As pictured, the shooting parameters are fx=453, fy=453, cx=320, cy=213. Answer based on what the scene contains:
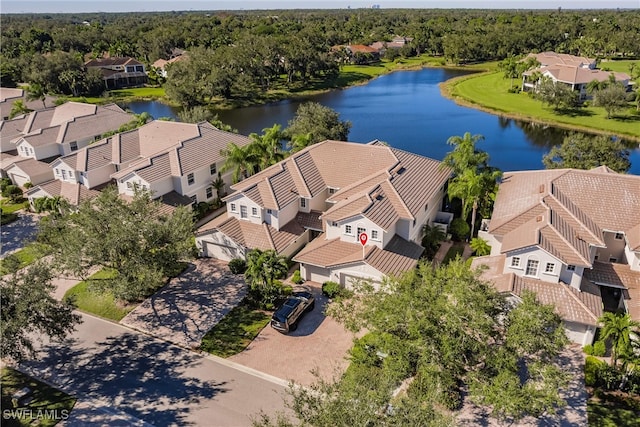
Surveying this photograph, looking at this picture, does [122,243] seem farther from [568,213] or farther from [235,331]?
[568,213]

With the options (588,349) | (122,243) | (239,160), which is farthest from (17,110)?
(588,349)

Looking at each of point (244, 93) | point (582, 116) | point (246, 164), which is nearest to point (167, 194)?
point (246, 164)

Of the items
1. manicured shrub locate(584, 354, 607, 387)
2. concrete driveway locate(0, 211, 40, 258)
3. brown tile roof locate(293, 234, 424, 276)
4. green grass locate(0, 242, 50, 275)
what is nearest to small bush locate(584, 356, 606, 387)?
manicured shrub locate(584, 354, 607, 387)

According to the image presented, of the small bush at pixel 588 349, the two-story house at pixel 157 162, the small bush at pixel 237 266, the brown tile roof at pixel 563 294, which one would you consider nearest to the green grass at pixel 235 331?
the small bush at pixel 237 266

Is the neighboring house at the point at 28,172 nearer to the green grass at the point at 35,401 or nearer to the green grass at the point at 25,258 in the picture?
the green grass at the point at 25,258

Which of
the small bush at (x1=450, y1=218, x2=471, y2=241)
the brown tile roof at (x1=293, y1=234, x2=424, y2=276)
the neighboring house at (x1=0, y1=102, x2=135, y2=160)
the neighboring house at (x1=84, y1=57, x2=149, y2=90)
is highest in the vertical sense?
the neighboring house at (x1=84, y1=57, x2=149, y2=90)

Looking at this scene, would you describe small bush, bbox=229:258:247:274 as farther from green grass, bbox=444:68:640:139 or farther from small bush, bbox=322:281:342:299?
green grass, bbox=444:68:640:139

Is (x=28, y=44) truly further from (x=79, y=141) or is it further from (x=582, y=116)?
(x=582, y=116)
